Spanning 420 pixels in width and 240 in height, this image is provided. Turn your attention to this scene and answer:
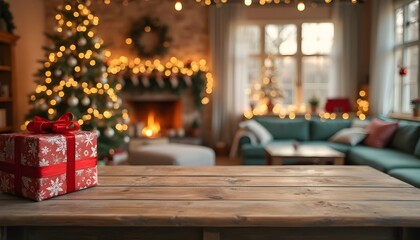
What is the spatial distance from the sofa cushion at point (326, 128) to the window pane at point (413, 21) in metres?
1.54

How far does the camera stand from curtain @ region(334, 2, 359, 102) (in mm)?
6059

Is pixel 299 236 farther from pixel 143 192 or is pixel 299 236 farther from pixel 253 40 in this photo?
pixel 253 40

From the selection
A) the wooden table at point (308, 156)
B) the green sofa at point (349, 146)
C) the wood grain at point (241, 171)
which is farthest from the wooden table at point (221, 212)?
the wooden table at point (308, 156)

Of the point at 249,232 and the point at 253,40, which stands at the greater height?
the point at 253,40

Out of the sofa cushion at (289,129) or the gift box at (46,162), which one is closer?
the gift box at (46,162)

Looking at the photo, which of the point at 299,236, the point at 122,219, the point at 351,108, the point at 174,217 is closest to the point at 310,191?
the point at 299,236

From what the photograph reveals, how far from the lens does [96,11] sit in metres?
6.38

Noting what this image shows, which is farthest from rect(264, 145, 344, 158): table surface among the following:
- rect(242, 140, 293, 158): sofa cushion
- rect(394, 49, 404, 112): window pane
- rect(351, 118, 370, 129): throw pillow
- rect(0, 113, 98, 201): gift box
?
rect(0, 113, 98, 201): gift box

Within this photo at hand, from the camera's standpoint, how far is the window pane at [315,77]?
6352 millimetres

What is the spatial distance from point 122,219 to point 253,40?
574 cm

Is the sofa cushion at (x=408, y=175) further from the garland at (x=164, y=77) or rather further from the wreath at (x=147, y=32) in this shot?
the wreath at (x=147, y=32)

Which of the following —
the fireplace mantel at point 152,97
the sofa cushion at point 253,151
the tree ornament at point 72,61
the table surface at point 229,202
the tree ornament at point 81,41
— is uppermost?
the tree ornament at point 81,41

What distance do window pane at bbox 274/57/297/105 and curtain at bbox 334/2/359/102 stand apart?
75 cm

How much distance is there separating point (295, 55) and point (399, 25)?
1659mm
